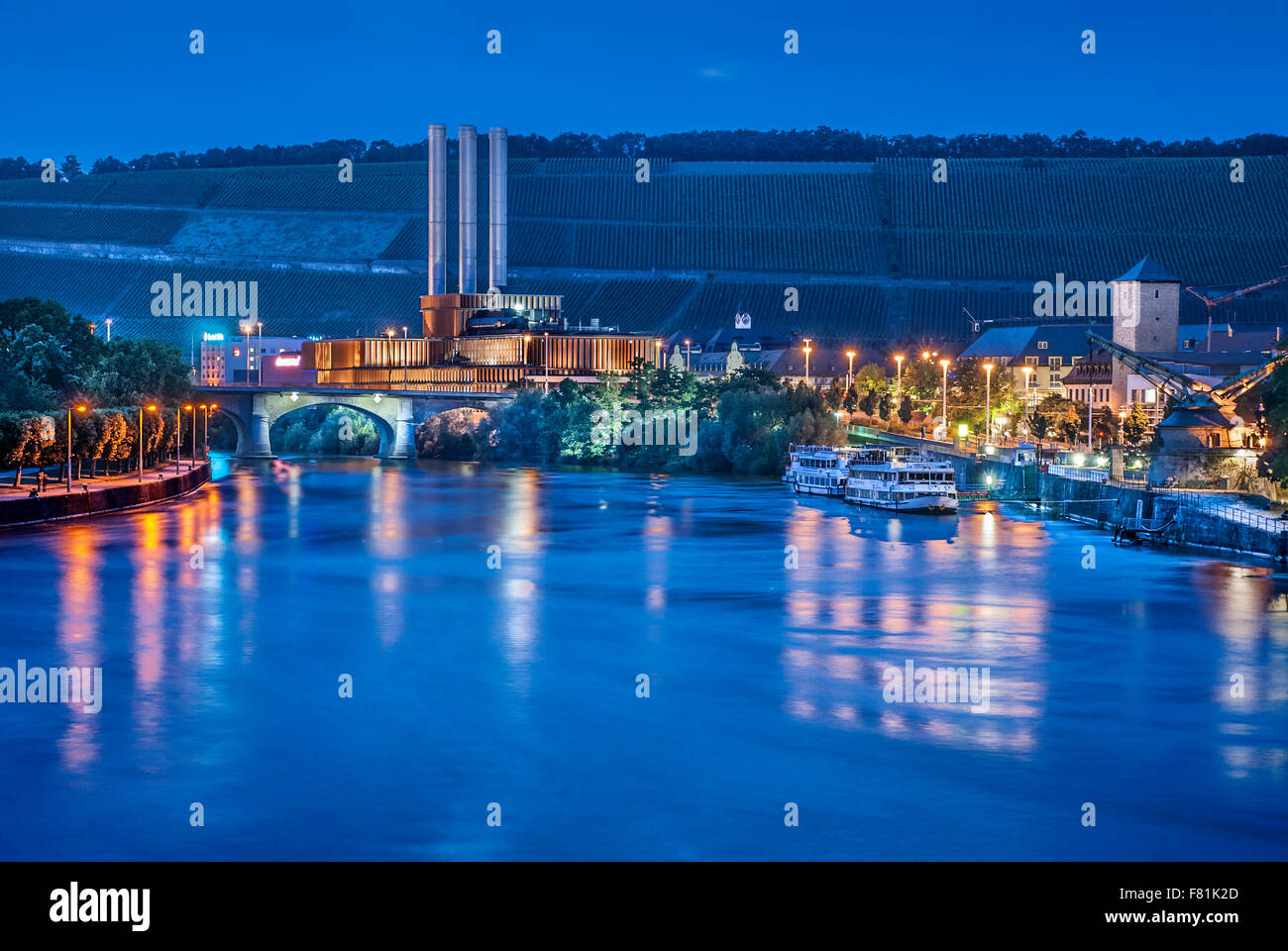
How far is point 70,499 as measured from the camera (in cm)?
5991

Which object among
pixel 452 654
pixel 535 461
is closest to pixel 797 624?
pixel 452 654

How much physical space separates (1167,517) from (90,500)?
3686 centimetres

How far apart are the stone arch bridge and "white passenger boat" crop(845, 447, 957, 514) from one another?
51.6 metres

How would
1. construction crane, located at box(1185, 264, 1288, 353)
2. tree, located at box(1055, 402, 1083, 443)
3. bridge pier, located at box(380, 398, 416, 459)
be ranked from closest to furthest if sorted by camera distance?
tree, located at box(1055, 402, 1083, 443), bridge pier, located at box(380, 398, 416, 459), construction crane, located at box(1185, 264, 1288, 353)

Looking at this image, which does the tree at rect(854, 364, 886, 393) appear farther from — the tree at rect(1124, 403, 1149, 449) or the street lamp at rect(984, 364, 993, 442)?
the tree at rect(1124, 403, 1149, 449)

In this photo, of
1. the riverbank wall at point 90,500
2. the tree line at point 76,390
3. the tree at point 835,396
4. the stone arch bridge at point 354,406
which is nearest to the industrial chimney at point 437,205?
the stone arch bridge at point 354,406

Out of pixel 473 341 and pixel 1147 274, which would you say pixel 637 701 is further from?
pixel 473 341

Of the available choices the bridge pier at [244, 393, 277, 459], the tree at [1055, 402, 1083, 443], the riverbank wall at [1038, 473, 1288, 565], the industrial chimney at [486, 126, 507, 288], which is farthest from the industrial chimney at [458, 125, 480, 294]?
the riverbank wall at [1038, 473, 1288, 565]

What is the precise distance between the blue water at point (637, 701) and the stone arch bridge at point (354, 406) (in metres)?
65.5

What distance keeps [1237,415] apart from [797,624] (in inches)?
1409

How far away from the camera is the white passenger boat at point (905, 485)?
2675 inches

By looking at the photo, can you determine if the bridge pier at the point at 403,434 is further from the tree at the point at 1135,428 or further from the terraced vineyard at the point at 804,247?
the tree at the point at 1135,428

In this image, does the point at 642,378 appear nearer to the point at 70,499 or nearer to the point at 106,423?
the point at 106,423

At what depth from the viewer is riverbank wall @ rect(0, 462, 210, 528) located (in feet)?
184
